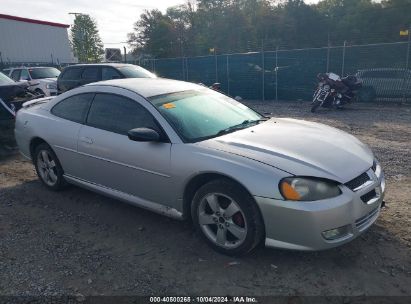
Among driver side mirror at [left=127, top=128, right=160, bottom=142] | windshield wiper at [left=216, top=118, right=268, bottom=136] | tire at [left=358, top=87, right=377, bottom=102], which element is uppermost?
driver side mirror at [left=127, top=128, right=160, bottom=142]

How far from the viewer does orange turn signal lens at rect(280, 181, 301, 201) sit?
2.80 metres

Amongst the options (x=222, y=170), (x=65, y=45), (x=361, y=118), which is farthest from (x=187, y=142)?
(x=65, y=45)

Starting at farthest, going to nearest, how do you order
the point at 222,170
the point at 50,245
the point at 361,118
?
the point at 361,118 → the point at 50,245 → the point at 222,170

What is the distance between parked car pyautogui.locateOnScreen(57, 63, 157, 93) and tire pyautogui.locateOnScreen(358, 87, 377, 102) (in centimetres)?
764

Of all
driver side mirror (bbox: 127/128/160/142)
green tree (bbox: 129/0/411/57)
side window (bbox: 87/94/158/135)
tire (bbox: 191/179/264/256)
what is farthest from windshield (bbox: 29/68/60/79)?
green tree (bbox: 129/0/411/57)

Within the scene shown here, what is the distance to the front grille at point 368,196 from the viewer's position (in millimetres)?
3002

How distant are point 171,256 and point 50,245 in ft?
4.13

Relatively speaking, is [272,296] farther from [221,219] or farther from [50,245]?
[50,245]

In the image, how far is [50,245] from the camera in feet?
11.7

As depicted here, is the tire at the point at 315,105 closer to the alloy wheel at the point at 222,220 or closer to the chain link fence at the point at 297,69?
the chain link fence at the point at 297,69

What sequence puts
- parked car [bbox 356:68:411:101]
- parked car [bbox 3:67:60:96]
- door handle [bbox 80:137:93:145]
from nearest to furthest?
door handle [bbox 80:137:93:145] → parked car [bbox 356:68:411:101] → parked car [bbox 3:67:60:96]


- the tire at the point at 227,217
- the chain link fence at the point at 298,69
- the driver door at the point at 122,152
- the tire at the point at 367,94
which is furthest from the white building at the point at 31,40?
the tire at the point at 227,217

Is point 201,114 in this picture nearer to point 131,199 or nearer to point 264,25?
point 131,199

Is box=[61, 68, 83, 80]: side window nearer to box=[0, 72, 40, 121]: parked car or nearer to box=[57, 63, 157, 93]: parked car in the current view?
box=[57, 63, 157, 93]: parked car
